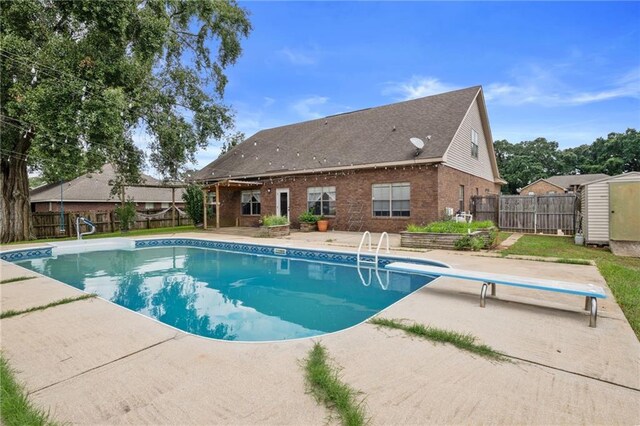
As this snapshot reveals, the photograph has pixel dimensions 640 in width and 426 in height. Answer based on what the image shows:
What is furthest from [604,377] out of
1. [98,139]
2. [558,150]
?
[558,150]

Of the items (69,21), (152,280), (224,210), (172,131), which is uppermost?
(69,21)

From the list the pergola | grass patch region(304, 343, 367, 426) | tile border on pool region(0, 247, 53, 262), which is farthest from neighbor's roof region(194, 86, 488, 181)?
grass patch region(304, 343, 367, 426)

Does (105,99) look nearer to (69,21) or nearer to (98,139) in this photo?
(98,139)

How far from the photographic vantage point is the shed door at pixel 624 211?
30.0ft

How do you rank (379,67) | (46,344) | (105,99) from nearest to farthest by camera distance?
1. (46,344)
2. (105,99)
3. (379,67)

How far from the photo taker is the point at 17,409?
7.20 feet

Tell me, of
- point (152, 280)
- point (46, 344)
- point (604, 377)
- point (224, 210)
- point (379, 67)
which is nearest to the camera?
point (604, 377)

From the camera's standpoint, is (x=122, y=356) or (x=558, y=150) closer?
(x=122, y=356)

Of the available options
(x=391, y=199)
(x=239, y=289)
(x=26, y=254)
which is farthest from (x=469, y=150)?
(x=26, y=254)

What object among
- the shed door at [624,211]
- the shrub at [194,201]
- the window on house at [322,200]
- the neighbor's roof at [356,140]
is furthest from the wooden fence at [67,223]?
the shed door at [624,211]

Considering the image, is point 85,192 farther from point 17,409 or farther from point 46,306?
point 17,409

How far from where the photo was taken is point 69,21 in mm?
12961

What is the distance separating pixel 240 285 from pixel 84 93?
10530 millimetres

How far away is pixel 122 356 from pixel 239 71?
2124cm
